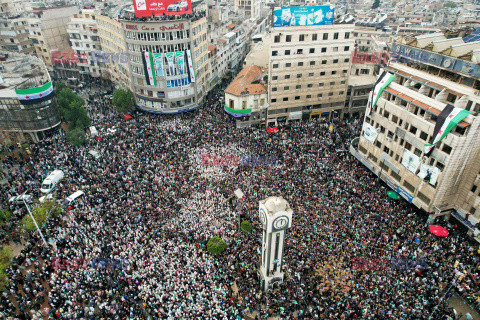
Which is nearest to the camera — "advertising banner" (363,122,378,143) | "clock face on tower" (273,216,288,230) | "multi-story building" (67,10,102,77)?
"clock face on tower" (273,216,288,230)

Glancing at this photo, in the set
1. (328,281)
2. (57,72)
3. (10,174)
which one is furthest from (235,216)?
(57,72)

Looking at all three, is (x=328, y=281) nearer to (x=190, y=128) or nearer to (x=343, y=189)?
(x=343, y=189)

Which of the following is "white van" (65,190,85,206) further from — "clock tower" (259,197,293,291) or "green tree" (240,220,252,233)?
"clock tower" (259,197,293,291)

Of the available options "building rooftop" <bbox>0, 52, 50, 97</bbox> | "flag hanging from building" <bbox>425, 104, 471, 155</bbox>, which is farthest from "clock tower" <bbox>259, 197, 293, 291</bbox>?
"building rooftop" <bbox>0, 52, 50, 97</bbox>

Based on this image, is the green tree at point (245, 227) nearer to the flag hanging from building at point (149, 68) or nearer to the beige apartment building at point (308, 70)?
the beige apartment building at point (308, 70)

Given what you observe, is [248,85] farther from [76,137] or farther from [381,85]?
[76,137]

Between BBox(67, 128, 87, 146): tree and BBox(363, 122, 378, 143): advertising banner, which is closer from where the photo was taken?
BBox(363, 122, 378, 143): advertising banner

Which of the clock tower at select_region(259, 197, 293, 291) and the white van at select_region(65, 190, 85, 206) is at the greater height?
the clock tower at select_region(259, 197, 293, 291)
